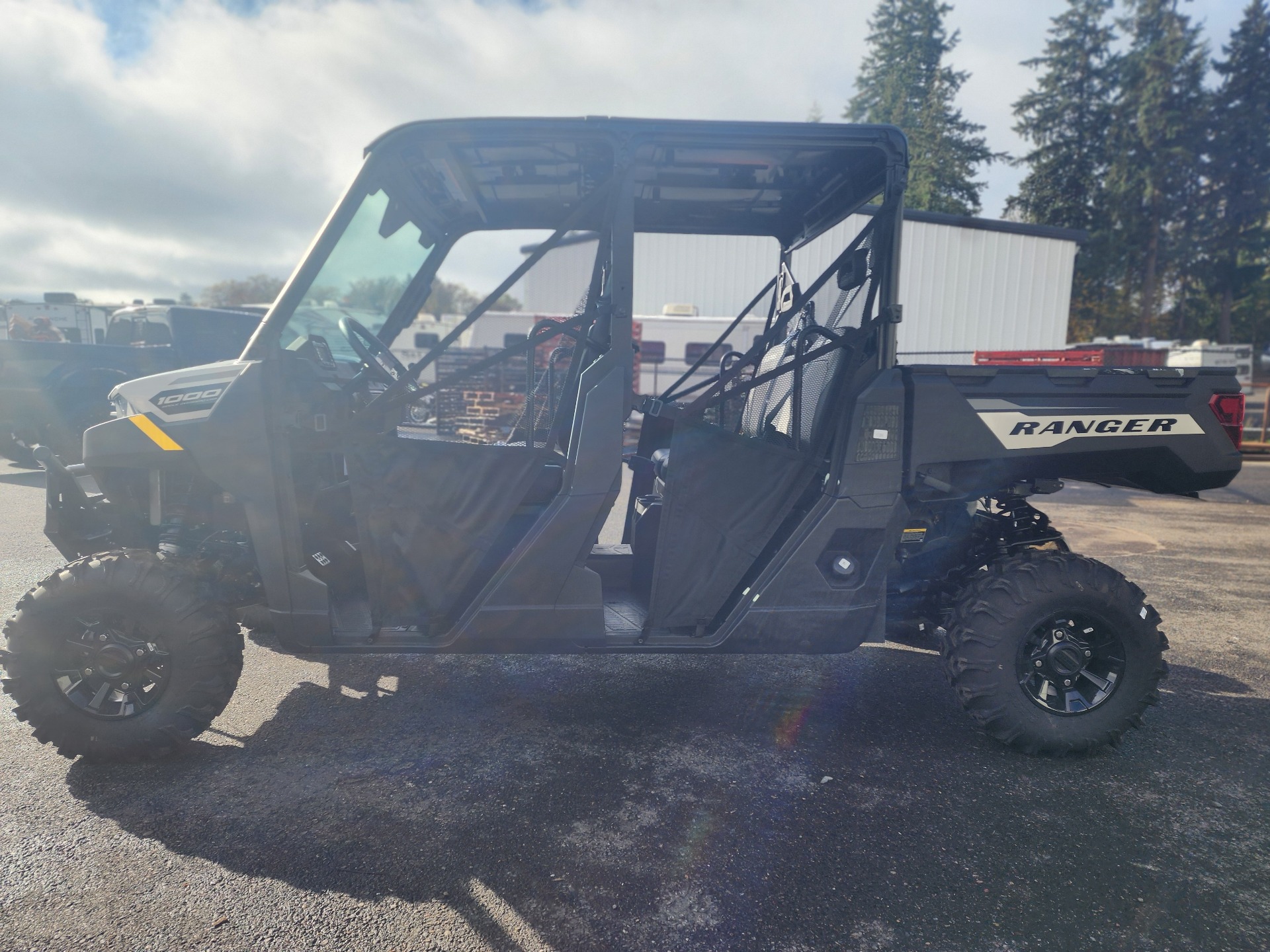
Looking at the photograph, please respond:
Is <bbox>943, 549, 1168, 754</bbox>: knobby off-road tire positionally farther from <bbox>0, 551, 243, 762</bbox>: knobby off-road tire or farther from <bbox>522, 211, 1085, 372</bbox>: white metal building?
<bbox>522, 211, 1085, 372</bbox>: white metal building

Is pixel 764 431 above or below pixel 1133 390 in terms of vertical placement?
below

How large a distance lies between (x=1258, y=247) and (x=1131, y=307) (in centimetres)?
569

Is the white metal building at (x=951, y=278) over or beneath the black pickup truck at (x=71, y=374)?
over

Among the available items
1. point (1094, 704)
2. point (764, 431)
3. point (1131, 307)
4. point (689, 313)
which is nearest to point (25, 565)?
point (764, 431)

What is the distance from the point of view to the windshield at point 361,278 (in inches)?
119

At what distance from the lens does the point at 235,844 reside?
2.44 metres

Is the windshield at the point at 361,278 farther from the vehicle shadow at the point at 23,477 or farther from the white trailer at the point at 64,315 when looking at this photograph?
the white trailer at the point at 64,315

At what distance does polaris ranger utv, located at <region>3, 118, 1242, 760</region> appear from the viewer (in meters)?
2.85

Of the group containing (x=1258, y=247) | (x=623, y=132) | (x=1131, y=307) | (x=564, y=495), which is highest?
(x=1258, y=247)

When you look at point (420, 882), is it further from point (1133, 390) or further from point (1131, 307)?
point (1131, 307)

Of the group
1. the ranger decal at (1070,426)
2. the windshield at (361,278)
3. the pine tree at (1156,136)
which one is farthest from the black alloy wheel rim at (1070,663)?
the pine tree at (1156,136)

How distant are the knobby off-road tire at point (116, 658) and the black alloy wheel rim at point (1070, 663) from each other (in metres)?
3.26

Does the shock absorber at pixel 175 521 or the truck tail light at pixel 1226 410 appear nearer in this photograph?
the shock absorber at pixel 175 521

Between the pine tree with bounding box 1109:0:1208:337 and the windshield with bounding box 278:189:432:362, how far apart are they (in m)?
42.6
